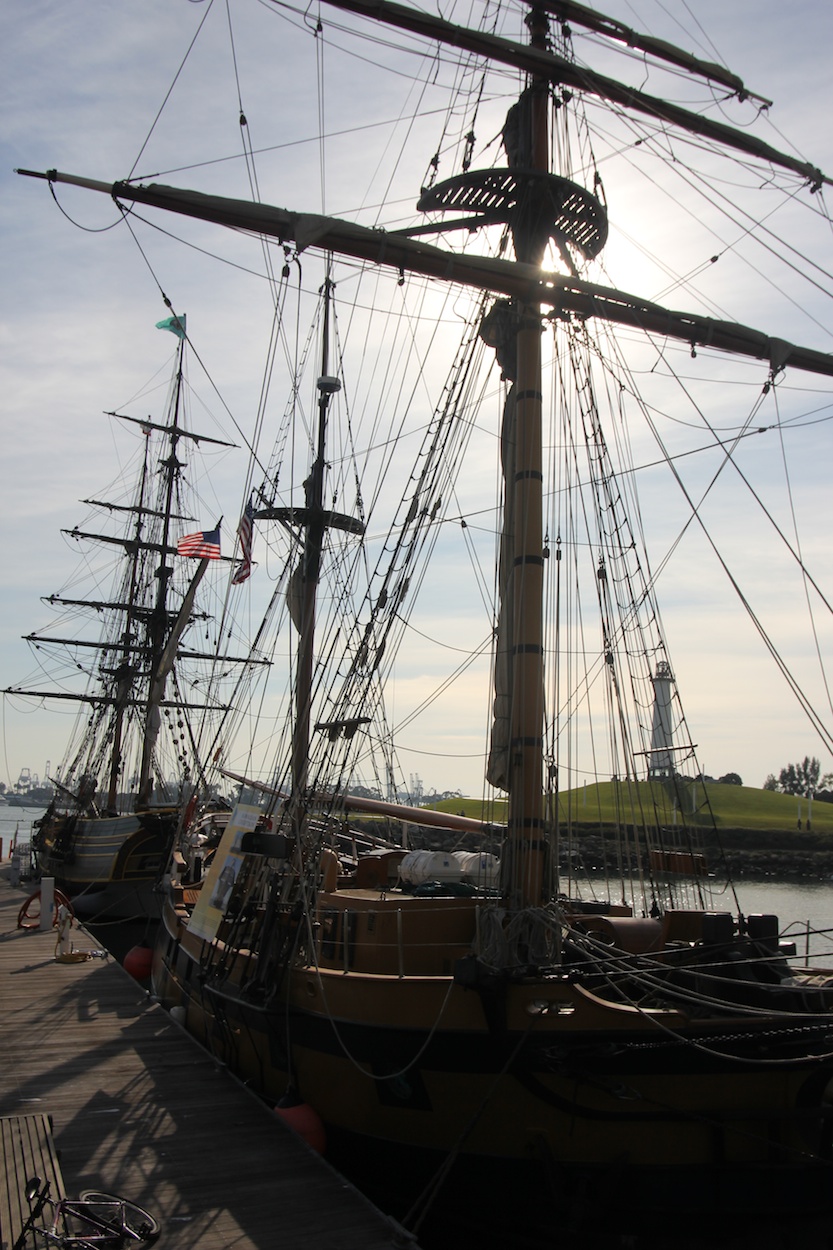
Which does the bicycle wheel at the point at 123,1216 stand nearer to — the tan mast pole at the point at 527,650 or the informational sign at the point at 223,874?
the tan mast pole at the point at 527,650

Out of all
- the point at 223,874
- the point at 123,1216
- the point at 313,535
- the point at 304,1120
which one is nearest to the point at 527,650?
the point at 304,1120

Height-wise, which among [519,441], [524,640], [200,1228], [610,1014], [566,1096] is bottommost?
[200,1228]

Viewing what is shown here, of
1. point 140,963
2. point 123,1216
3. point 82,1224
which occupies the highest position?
point 123,1216

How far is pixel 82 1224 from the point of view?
673 cm

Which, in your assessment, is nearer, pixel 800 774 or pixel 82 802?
pixel 82 802

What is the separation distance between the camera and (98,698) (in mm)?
42812

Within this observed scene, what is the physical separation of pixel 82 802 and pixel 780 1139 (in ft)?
111

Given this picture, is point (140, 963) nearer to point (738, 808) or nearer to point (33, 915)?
point (33, 915)

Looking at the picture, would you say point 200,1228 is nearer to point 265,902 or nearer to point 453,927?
point 453,927

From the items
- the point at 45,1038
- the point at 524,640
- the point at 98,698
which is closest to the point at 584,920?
the point at 524,640

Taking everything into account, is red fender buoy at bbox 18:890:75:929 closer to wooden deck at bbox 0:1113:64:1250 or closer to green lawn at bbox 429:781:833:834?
wooden deck at bbox 0:1113:64:1250

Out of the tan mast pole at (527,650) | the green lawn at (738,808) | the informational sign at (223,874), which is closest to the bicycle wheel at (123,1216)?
the tan mast pole at (527,650)

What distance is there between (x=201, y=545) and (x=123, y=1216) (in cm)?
2352

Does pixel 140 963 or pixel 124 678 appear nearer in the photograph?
pixel 140 963
